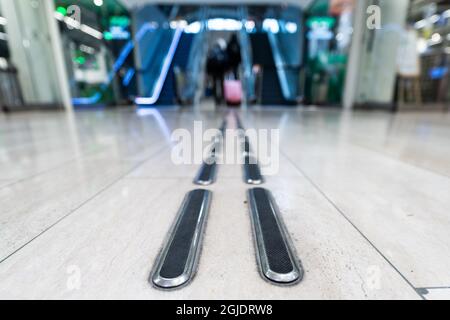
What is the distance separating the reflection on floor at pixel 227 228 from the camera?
17.8 inches

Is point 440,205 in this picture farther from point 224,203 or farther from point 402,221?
point 224,203

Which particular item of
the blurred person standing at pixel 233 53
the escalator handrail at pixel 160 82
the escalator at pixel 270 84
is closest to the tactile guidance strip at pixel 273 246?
the blurred person standing at pixel 233 53

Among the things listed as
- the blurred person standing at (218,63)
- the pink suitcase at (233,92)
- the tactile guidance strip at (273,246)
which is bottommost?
the tactile guidance strip at (273,246)

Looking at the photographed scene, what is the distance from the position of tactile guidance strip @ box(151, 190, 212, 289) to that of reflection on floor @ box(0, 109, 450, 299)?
0.07 feet

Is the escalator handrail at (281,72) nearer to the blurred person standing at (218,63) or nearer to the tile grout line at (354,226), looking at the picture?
the blurred person standing at (218,63)

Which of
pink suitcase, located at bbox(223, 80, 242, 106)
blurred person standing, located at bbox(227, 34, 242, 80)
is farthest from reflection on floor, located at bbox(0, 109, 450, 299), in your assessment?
pink suitcase, located at bbox(223, 80, 242, 106)

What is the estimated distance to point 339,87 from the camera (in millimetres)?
6961

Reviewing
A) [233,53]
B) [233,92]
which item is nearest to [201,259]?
[233,53]

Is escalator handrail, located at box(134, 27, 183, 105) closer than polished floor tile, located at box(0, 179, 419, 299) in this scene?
No

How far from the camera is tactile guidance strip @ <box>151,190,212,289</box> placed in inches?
18.1

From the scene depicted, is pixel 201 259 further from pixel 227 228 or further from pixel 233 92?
pixel 233 92

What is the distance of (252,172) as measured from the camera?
116cm

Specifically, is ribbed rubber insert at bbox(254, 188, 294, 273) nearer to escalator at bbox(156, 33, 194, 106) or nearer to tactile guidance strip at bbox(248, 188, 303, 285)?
tactile guidance strip at bbox(248, 188, 303, 285)
